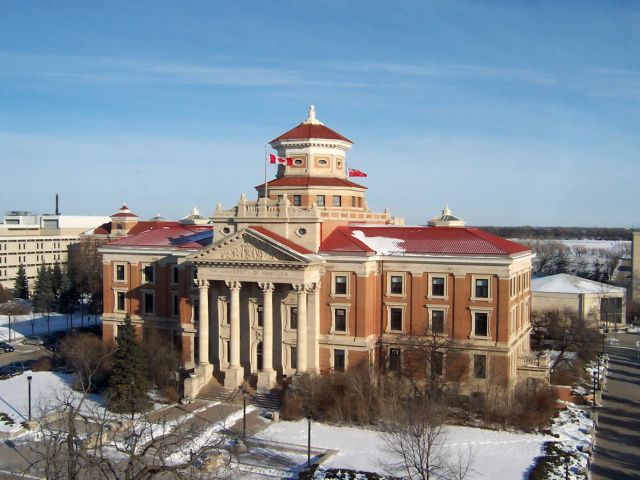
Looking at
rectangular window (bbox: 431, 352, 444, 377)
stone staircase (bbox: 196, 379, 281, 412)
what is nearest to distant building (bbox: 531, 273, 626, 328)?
rectangular window (bbox: 431, 352, 444, 377)

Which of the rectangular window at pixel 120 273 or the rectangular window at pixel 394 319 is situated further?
the rectangular window at pixel 120 273

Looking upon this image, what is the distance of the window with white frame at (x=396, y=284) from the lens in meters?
46.0

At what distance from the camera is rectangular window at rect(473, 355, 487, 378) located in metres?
43.5

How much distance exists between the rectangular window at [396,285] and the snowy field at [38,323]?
1542 inches

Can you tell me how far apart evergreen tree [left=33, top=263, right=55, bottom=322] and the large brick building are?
1417 inches

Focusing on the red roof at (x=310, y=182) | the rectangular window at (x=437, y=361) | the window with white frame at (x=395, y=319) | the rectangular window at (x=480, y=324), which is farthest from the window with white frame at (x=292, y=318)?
the rectangular window at (x=480, y=324)

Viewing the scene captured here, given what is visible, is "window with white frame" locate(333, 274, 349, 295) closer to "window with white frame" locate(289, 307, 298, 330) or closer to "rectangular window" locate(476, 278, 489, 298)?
"window with white frame" locate(289, 307, 298, 330)

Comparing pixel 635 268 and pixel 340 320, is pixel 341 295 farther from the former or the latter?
pixel 635 268

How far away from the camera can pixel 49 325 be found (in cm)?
7331

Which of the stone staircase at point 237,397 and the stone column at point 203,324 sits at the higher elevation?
the stone column at point 203,324

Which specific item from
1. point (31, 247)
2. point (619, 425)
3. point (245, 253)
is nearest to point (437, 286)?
point (245, 253)

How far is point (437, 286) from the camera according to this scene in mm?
45000

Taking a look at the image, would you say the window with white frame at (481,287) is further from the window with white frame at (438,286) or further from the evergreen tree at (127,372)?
the evergreen tree at (127,372)

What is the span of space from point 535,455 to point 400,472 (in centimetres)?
735
